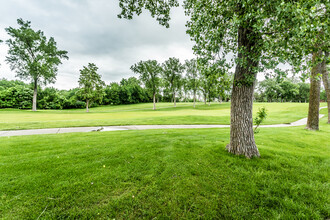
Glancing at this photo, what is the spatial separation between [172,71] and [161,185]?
35556 mm

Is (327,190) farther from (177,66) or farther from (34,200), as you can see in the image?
(177,66)

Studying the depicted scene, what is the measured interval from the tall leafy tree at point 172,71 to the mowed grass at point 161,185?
3385 cm

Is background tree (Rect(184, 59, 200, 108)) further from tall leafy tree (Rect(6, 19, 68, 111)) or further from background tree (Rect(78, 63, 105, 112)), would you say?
tall leafy tree (Rect(6, 19, 68, 111))

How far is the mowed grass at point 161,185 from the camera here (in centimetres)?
189

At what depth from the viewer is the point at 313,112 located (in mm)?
7633

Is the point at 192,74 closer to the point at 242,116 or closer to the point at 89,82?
the point at 89,82

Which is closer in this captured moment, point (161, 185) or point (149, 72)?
point (161, 185)

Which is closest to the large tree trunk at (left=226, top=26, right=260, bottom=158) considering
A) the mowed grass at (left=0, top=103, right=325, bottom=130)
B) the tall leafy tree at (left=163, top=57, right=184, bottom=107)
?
the mowed grass at (left=0, top=103, right=325, bottom=130)

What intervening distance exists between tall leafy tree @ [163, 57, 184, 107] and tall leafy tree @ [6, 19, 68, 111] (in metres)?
25.7

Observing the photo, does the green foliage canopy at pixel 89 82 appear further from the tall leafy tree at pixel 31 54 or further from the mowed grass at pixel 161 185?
the mowed grass at pixel 161 185

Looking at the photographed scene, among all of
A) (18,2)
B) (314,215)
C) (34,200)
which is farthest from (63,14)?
(314,215)

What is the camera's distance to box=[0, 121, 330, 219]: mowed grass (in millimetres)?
1894

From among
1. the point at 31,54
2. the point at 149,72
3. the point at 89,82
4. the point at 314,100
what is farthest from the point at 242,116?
the point at 31,54

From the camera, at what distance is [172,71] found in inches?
1399
